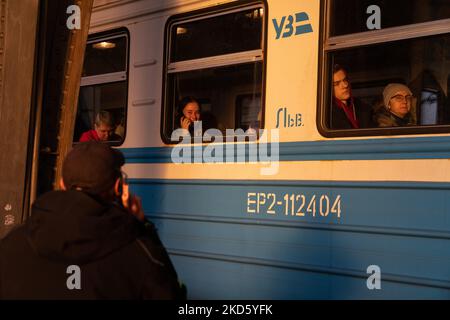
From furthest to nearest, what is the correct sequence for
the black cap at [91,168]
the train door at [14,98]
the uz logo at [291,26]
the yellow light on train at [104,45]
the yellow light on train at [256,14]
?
the yellow light on train at [104,45] < the yellow light on train at [256,14] < the uz logo at [291,26] < the train door at [14,98] < the black cap at [91,168]

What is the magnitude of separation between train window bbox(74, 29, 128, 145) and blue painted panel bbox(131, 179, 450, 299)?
61cm

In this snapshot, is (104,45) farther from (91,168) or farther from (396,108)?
(91,168)

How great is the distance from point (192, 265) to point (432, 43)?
2084 mm

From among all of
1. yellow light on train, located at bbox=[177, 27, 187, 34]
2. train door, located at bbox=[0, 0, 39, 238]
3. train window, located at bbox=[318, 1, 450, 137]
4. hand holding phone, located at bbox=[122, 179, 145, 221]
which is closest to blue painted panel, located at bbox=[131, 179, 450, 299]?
train window, located at bbox=[318, 1, 450, 137]

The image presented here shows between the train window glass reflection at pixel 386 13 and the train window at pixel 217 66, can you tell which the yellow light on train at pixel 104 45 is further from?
the train window glass reflection at pixel 386 13

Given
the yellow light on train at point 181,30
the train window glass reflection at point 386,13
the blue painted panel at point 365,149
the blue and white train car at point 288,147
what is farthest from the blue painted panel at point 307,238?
the yellow light on train at point 181,30

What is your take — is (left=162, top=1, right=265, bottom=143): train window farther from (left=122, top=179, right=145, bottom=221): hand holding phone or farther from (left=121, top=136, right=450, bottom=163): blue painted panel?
(left=122, top=179, right=145, bottom=221): hand holding phone

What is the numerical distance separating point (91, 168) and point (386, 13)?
2.39 m

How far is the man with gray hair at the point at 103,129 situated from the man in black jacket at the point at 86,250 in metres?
3.45

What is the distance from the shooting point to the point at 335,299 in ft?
12.8

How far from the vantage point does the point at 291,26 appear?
13.9ft

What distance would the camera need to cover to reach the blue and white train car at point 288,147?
A: 12.0 ft
